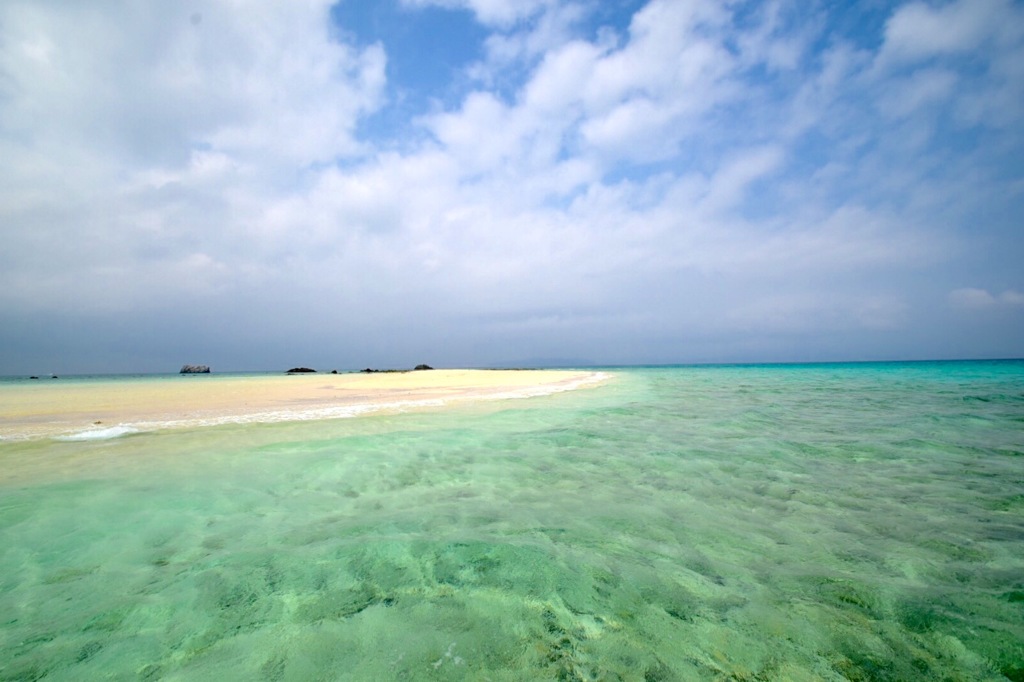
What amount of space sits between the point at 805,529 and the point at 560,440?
503cm

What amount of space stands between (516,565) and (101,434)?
36.8 feet

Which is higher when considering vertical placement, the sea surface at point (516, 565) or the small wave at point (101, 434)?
the small wave at point (101, 434)

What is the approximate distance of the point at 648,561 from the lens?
367 centimetres

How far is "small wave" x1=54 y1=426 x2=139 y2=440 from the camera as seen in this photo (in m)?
9.47

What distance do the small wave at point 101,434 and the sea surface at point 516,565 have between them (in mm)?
1900

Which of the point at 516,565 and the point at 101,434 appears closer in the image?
the point at 516,565

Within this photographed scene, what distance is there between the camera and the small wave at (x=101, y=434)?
373 inches

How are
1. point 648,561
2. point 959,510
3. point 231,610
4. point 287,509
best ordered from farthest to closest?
1. point 287,509
2. point 959,510
3. point 648,561
4. point 231,610

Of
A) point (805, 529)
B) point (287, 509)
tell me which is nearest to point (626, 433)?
point (805, 529)

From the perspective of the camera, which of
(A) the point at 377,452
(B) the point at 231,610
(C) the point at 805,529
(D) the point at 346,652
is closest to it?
(D) the point at 346,652

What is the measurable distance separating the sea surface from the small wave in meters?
1.90

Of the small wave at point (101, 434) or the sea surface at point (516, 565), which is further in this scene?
the small wave at point (101, 434)

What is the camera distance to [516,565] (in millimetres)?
3641

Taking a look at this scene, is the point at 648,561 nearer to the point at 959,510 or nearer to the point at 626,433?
the point at 959,510
